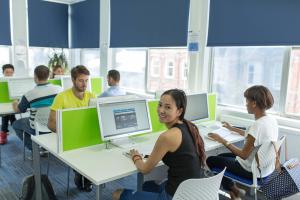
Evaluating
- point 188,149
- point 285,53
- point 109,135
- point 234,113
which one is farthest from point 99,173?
point 285,53

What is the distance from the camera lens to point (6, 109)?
142 inches

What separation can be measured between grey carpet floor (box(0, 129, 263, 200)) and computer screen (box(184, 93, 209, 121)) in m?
0.86

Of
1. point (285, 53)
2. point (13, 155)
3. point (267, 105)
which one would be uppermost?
point (285, 53)

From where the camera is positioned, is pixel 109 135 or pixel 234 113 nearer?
pixel 109 135

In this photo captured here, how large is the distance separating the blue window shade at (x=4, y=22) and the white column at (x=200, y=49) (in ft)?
12.6

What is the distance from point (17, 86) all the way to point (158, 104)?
2.91 m

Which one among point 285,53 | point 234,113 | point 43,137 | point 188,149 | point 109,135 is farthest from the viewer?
point 234,113

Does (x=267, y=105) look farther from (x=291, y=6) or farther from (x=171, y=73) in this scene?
(x=171, y=73)

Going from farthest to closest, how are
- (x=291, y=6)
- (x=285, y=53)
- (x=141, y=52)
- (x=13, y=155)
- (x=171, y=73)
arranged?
(x=141, y=52)
(x=171, y=73)
(x=13, y=155)
(x=285, y=53)
(x=291, y=6)

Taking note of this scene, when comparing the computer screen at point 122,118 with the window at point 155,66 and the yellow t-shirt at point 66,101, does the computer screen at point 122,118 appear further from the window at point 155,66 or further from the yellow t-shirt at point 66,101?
the window at point 155,66

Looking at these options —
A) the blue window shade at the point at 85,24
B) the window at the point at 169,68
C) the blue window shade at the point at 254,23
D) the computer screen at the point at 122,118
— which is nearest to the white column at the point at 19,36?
the blue window shade at the point at 85,24

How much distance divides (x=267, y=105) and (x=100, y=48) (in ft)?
13.6

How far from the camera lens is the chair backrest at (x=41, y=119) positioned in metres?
3.03

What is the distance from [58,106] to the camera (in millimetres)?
2494
